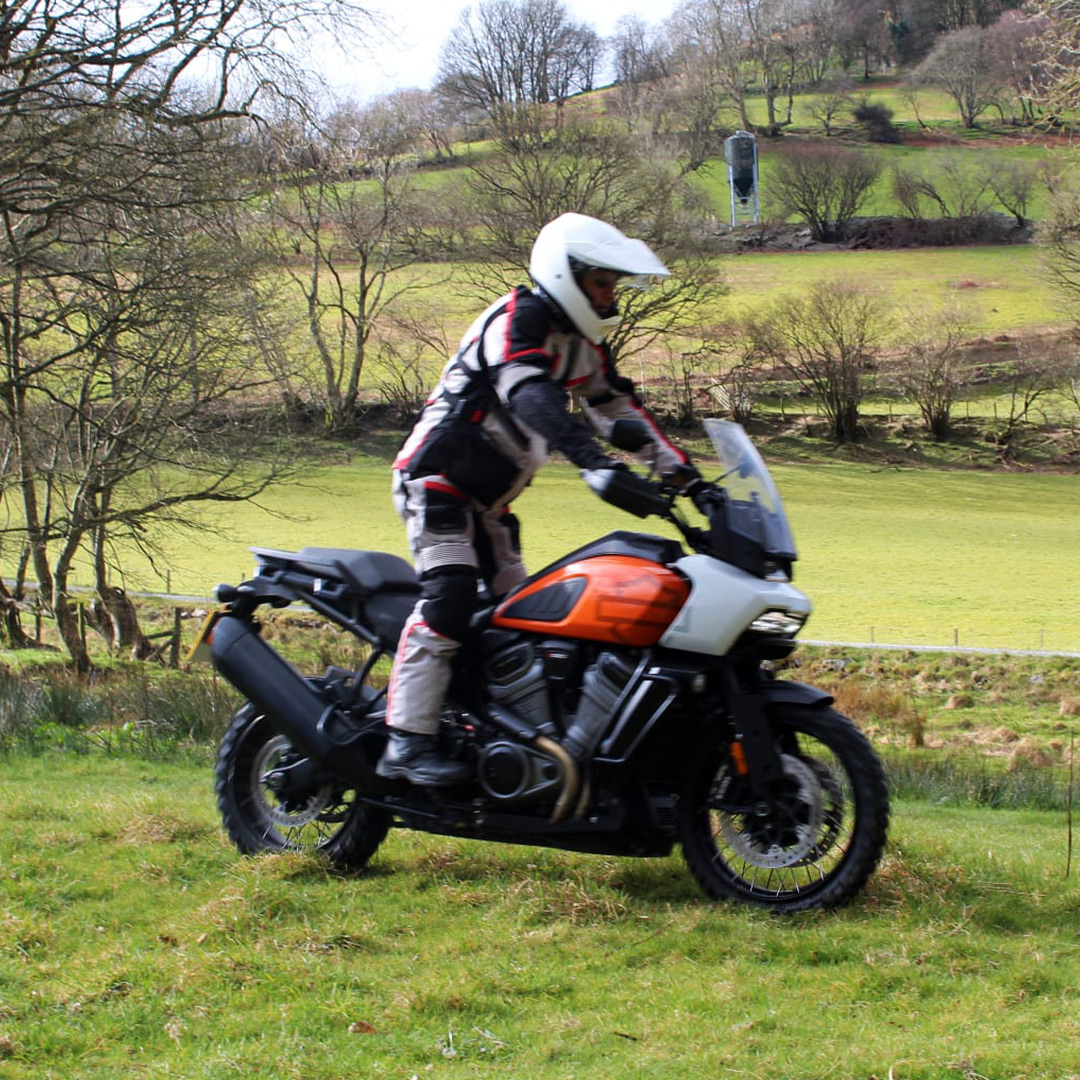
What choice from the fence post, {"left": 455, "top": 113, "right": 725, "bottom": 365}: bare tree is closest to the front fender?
the fence post

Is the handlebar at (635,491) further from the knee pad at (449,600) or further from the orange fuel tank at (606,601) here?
the knee pad at (449,600)

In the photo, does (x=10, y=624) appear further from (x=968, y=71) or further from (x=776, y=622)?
(x=968, y=71)

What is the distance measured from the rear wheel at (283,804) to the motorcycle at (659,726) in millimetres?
23

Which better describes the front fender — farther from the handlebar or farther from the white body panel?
the handlebar

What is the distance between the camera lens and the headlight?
15.4 ft

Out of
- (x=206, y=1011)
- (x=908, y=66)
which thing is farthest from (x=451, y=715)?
(x=908, y=66)

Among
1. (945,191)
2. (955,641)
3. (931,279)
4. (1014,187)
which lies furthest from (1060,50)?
(945,191)

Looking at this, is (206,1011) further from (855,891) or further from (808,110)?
(808,110)

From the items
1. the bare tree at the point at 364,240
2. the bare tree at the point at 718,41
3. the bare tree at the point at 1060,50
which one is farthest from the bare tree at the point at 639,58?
the bare tree at the point at 1060,50

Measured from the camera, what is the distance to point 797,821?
477cm

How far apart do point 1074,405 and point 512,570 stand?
Result: 44.8 meters

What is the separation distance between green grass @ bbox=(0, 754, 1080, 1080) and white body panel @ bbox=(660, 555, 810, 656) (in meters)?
0.97

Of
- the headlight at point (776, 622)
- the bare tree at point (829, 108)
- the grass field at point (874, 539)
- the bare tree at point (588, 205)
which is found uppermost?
the bare tree at point (829, 108)

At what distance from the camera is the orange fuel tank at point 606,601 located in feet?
15.8
